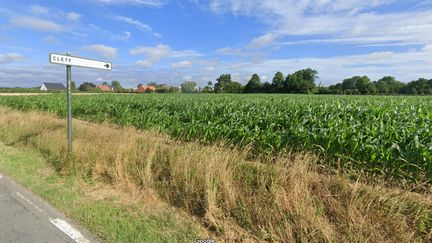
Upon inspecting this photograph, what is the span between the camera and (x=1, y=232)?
3027mm

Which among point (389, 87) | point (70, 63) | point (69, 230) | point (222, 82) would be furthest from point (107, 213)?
point (389, 87)

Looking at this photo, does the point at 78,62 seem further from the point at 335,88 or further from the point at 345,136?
the point at 335,88

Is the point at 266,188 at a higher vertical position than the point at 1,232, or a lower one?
higher

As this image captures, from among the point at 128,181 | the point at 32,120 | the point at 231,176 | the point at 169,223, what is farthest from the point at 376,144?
the point at 32,120

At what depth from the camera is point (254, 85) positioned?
8275 cm

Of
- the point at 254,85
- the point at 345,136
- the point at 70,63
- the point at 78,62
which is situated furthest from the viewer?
the point at 254,85

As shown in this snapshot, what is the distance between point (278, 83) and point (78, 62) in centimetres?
7807

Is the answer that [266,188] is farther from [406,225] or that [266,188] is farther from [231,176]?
[406,225]

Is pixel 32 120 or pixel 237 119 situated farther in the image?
pixel 32 120

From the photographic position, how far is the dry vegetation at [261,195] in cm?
275

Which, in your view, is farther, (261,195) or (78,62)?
(78,62)

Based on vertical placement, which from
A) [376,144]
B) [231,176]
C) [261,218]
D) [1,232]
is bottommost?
[1,232]

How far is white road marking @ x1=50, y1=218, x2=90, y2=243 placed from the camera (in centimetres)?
286

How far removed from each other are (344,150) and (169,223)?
11.3ft
